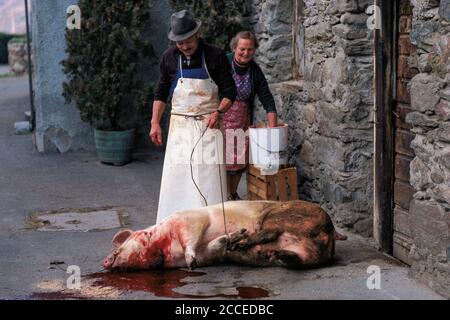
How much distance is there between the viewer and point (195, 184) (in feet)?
24.2

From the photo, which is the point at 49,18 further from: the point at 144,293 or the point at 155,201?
the point at 144,293

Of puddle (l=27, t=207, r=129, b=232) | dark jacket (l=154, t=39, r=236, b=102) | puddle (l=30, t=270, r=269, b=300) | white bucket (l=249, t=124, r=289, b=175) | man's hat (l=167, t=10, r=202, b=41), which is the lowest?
puddle (l=30, t=270, r=269, b=300)

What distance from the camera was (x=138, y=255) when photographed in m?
6.45

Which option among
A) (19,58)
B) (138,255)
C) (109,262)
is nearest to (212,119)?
(138,255)

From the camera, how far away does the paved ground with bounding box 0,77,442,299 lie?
6.04 metres

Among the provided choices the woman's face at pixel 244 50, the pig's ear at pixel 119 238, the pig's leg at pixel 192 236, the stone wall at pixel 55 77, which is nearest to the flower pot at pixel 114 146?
the stone wall at pixel 55 77

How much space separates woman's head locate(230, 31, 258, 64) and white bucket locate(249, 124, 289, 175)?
0.68m

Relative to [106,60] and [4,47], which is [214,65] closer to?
[106,60]

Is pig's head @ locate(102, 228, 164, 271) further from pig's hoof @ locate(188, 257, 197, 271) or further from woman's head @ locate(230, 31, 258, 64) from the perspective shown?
woman's head @ locate(230, 31, 258, 64)

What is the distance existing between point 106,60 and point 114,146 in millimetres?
1133

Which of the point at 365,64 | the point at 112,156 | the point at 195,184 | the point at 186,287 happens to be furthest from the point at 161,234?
the point at 112,156

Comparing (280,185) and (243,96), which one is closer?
(280,185)

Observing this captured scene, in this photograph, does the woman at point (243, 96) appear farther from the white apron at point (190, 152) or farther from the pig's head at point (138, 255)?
the pig's head at point (138, 255)

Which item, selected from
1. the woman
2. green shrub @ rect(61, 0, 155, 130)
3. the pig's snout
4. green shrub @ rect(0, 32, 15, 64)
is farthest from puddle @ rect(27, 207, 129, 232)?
green shrub @ rect(0, 32, 15, 64)
